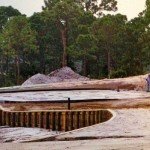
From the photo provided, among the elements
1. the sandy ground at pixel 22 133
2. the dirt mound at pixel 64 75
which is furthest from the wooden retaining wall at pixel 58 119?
the dirt mound at pixel 64 75

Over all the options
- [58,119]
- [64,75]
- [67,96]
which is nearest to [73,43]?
[64,75]

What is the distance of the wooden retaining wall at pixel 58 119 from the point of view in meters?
21.0

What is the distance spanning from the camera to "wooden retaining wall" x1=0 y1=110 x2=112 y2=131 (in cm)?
2103

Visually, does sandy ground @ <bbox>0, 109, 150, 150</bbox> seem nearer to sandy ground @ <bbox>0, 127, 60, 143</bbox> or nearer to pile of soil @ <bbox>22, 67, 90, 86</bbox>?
sandy ground @ <bbox>0, 127, 60, 143</bbox>

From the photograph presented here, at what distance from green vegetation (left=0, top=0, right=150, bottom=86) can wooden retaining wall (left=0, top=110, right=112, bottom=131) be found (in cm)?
3085

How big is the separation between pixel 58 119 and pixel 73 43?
40.5 metres

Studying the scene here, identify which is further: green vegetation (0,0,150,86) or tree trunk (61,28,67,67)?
tree trunk (61,28,67,67)

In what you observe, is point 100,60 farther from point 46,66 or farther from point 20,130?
point 20,130

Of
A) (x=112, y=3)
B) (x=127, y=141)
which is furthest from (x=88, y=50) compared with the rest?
(x=127, y=141)

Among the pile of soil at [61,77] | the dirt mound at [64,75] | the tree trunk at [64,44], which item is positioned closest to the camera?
the pile of soil at [61,77]

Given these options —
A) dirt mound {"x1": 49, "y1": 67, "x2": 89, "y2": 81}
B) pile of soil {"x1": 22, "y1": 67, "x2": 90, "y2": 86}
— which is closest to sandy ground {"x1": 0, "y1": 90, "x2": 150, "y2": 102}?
pile of soil {"x1": 22, "y1": 67, "x2": 90, "y2": 86}

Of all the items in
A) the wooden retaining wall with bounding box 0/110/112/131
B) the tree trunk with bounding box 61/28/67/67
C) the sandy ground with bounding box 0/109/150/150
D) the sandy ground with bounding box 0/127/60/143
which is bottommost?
the sandy ground with bounding box 0/127/60/143

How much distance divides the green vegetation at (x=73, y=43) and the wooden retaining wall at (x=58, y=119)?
30849mm

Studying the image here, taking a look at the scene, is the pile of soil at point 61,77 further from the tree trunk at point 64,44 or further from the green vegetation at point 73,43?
the tree trunk at point 64,44
